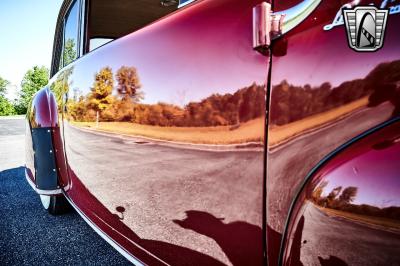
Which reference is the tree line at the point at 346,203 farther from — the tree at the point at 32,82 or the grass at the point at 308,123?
the tree at the point at 32,82

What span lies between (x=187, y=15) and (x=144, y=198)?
0.76m

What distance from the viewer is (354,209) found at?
2.17 ft

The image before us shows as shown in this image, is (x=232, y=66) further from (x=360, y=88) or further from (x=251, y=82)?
(x=360, y=88)

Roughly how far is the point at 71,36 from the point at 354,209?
2425mm

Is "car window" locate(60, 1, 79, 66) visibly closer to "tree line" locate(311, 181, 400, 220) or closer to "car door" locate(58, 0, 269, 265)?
"car door" locate(58, 0, 269, 265)

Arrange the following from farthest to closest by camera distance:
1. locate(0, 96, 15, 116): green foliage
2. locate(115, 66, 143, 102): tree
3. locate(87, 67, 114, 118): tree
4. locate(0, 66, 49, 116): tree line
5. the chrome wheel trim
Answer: locate(0, 66, 49, 116): tree line < locate(0, 96, 15, 116): green foliage < the chrome wheel trim < locate(87, 67, 114, 118): tree < locate(115, 66, 143, 102): tree

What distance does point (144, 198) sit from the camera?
130 cm

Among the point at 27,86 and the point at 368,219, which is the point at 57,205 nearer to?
the point at 368,219

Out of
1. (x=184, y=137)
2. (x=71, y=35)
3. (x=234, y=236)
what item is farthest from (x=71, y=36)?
(x=234, y=236)

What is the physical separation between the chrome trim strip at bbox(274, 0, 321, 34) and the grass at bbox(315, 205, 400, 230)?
1.56 feet

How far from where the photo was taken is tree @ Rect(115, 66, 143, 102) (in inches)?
51.8

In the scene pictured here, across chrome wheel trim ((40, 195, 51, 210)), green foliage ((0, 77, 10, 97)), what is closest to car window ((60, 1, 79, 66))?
chrome wheel trim ((40, 195, 51, 210))

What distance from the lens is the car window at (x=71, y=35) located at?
2.24 metres

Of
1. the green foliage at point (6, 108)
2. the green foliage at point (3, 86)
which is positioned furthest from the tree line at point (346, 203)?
the green foliage at point (3, 86)
